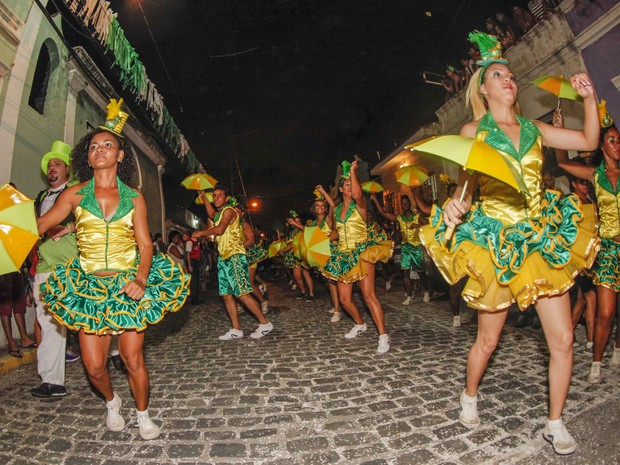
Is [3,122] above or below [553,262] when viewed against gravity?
above

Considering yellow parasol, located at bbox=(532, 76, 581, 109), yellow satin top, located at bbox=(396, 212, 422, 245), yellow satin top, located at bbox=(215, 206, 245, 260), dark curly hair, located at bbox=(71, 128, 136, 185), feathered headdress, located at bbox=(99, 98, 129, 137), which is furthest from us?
yellow satin top, located at bbox=(396, 212, 422, 245)

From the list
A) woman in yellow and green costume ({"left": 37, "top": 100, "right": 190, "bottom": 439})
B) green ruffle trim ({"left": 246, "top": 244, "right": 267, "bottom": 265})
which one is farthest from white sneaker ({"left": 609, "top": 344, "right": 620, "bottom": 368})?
green ruffle trim ({"left": 246, "top": 244, "right": 267, "bottom": 265})

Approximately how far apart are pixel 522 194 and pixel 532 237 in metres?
0.29

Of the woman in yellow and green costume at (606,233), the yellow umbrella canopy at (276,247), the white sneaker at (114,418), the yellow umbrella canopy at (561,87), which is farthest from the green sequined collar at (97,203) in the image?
the yellow umbrella canopy at (276,247)

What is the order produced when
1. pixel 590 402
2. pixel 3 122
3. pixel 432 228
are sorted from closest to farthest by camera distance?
1. pixel 432 228
2. pixel 590 402
3. pixel 3 122

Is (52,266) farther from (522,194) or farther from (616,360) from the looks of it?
(616,360)

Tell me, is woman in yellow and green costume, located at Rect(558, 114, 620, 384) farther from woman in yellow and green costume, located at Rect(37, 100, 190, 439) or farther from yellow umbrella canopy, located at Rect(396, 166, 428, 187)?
yellow umbrella canopy, located at Rect(396, 166, 428, 187)

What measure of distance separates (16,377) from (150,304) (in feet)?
10.5

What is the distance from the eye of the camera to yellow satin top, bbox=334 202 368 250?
534 cm

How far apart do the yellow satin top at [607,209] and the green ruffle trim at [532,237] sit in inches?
55.5

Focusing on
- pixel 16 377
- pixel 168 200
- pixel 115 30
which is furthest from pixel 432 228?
pixel 168 200

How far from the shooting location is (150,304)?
2.75 metres

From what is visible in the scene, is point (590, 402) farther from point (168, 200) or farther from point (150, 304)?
point (168, 200)

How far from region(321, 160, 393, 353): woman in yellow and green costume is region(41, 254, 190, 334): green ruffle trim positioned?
9.06 feet
